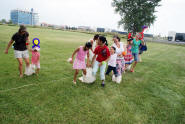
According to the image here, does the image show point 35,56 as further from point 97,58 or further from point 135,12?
point 135,12

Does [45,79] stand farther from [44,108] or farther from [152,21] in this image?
[152,21]

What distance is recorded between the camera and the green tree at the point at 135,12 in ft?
114

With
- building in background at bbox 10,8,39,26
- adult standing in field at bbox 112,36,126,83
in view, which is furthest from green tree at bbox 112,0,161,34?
building in background at bbox 10,8,39,26

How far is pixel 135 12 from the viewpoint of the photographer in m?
35.7

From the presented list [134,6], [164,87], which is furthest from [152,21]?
[164,87]

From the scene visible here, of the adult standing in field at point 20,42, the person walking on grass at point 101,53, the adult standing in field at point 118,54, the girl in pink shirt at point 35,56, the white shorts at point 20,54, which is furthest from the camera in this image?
the adult standing in field at point 118,54

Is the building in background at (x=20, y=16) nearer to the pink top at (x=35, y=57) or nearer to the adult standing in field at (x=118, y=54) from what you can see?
the pink top at (x=35, y=57)

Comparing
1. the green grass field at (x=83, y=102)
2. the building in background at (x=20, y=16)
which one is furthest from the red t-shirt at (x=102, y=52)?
the building in background at (x=20, y=16)

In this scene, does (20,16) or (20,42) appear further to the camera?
(20,16)

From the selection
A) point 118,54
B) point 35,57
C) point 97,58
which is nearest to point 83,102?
point 97,58

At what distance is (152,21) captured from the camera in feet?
117

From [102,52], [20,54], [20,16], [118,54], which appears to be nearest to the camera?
[102,52]

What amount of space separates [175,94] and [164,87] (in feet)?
1.90

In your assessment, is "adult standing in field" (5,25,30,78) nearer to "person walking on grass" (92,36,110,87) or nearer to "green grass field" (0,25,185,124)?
"green grass field" (0,25,185,124)
